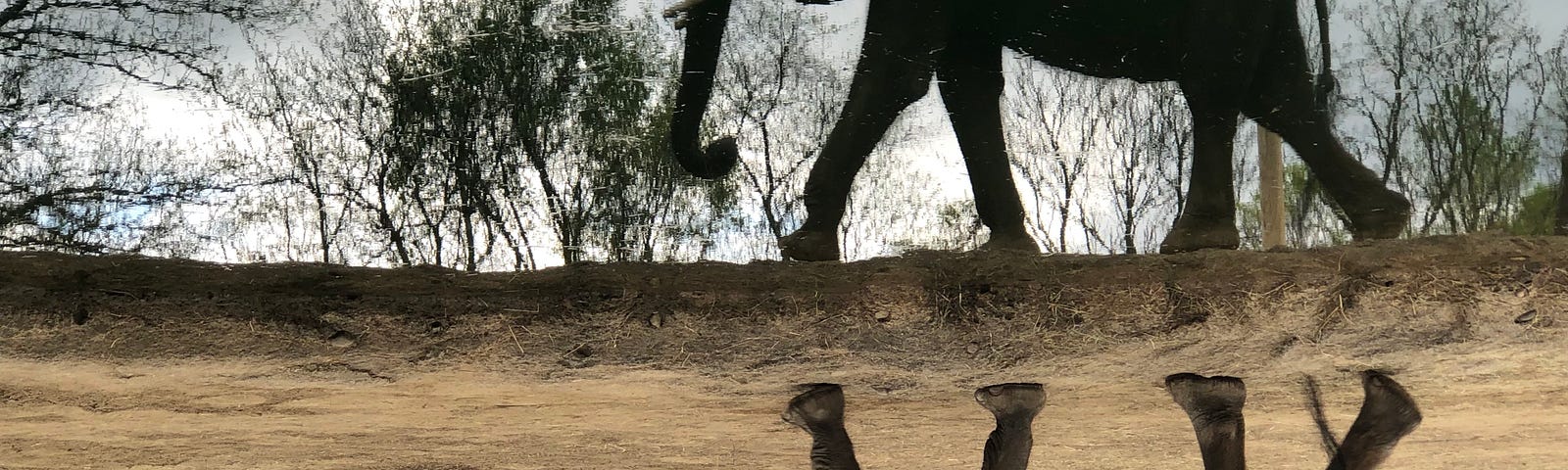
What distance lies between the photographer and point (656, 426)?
1774mm

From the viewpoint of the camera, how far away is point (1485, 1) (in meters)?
1.23

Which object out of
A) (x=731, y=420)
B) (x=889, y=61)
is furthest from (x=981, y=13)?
(x=731, y=420)

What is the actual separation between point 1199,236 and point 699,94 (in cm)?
71

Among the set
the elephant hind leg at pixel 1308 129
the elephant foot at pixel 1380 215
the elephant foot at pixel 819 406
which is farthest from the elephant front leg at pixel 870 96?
the elephant foot at pixel 1380 215

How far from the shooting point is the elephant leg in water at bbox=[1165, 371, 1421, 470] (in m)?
1.39

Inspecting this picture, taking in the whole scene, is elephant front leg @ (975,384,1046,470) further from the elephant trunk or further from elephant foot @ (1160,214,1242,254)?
the elephant trunk

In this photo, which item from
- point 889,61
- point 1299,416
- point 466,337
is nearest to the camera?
point 466,337

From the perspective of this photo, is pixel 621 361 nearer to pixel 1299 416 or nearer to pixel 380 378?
pixel 380 378

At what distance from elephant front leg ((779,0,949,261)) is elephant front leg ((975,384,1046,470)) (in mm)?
426

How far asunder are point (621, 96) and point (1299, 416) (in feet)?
4.66

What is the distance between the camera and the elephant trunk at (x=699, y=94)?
49.0 inches

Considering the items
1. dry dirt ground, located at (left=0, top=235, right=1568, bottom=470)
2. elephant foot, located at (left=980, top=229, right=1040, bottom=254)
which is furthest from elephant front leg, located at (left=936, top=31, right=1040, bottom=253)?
dry dirt ground, located at (left=0, top=235, right=1568, bottom=470)

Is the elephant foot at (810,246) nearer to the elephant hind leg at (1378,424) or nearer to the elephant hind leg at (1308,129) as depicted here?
the elephant hind leg at (1308,129)

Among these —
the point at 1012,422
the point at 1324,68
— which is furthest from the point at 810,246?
the point at 1324,68
